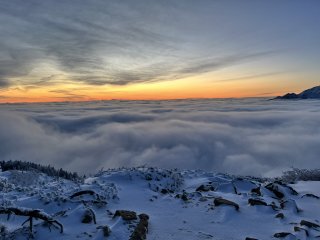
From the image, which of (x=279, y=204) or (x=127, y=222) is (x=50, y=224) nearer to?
(x=127, y=222)

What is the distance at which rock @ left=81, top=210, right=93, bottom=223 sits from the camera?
7855 millimetres

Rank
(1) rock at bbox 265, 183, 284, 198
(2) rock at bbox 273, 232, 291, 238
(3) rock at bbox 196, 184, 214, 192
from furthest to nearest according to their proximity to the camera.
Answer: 1. (3) rock at bbox 196, 184, 214, 192
2. (1) rock at bbox 265, 183, 284, 198
3. (2) rock at bbox 273, 232, 291, 238

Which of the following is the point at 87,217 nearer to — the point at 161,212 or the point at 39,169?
the point at 161,212

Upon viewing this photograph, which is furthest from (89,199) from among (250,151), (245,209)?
(250,151)

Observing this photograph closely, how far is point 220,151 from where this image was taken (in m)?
118

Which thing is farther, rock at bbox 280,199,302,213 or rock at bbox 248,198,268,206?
rock at bbox 280,199,302,213

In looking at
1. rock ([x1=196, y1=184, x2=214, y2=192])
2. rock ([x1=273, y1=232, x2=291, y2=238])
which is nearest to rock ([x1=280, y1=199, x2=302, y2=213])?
rock ([x1=273, y1=232, x2=291, y2=238])

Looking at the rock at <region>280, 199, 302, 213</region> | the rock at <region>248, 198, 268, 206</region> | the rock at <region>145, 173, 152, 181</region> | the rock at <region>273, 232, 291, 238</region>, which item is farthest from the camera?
the rock at <region>145, 173, 152, 181</region>

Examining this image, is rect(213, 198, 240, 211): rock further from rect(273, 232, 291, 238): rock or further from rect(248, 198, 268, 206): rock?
rect(273, 232, 291, 238): rock

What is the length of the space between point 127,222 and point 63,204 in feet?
8.79

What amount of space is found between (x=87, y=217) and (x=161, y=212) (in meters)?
2.41

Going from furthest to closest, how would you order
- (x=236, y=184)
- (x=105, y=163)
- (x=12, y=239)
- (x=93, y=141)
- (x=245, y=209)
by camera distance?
1. (x=93, y=141)
2. (x=105, y=163)
3. (x=236, y=184)
4. (x=245, y=209)
5. (x=12, y=239)

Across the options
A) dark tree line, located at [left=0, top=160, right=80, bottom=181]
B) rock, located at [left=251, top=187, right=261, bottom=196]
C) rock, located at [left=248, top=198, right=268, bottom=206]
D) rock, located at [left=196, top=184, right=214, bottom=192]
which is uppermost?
rock, located at [left=248, top=198, right=268, bottom=206]

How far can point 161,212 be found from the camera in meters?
9.35
